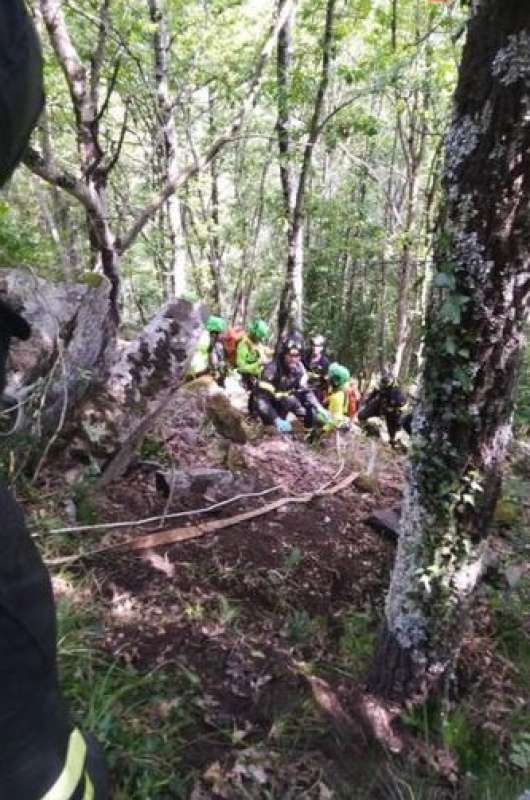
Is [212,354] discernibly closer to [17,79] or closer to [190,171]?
[190,171]

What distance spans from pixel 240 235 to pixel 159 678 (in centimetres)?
1940

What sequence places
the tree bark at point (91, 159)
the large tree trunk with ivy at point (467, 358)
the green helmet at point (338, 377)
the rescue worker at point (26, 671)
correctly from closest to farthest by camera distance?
the rescue worker at point (26, 671) → the large tree trunk with ivy at point (467, 358) → the tree bark at point (91, 159) → the green helmet at point (338, 377)

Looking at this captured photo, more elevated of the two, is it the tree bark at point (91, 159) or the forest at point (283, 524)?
the tree bark at point (91, 159)

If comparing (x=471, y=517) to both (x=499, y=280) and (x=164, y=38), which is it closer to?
(x=499, y=280)

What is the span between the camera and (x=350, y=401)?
35.8 ft

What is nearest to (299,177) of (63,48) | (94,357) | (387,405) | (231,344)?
(231,344)

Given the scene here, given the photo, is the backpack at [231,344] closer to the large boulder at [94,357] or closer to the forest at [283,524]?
the forest at [283,524]

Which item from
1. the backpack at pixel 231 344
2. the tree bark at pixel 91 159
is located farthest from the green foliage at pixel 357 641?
the backpack at pixel 231 344

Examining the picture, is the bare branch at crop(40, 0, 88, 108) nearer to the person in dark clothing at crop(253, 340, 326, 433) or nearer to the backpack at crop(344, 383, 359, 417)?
the person in dark clothing at crop(253, 340, 326, 433)

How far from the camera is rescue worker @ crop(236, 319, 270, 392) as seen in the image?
1077 centimetres

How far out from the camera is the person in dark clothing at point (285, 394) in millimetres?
9180

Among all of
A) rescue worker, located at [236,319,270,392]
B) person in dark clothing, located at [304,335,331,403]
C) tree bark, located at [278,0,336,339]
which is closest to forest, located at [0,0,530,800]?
tree bark, located at [278,0,336,339]

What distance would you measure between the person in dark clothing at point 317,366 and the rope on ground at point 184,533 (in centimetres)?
504

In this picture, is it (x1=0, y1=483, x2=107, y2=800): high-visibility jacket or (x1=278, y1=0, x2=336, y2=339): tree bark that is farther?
(x1=278, y1=0, x2=336, y2=339): tree bark
